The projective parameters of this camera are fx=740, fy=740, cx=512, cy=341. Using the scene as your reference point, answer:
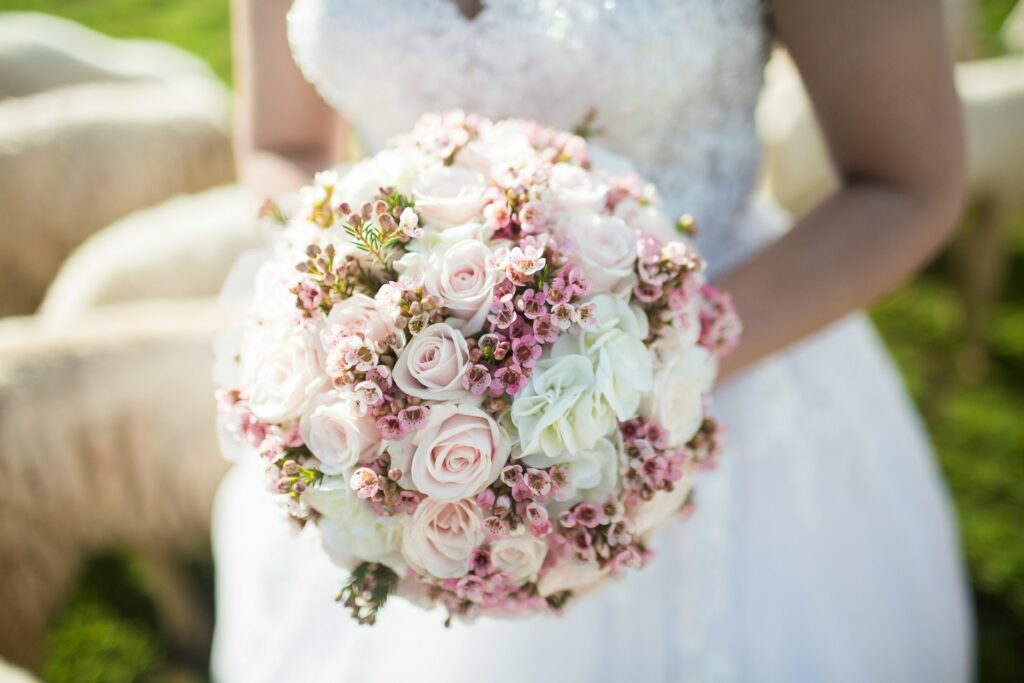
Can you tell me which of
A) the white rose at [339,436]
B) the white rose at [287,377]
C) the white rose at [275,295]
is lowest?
the white rose at [339,436]

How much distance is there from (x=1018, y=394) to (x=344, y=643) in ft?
10.6

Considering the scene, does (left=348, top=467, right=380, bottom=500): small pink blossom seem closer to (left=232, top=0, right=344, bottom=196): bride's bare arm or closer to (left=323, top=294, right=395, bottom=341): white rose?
(left=323, top=294, right=395, bottom=341): white rose

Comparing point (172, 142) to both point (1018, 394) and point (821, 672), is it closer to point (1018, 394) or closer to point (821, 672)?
point (821, 672)

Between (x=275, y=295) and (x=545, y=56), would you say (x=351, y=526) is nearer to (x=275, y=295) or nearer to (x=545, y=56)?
(x=275, y=295)

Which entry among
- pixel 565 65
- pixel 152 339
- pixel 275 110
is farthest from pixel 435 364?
pixel 152 339

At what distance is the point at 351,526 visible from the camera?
2.60 ft

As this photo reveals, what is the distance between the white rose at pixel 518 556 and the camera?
771 mm

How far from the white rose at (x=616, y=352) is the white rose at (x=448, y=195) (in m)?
0.17

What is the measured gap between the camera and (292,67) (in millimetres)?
1465

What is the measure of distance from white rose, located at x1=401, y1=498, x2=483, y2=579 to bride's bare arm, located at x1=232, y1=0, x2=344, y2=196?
0.89 m

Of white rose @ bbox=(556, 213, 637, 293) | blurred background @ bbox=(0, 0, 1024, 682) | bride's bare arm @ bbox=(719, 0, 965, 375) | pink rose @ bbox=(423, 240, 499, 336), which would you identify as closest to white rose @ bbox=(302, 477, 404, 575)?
pink rose @ bbox=(423, 240, 499, 336)

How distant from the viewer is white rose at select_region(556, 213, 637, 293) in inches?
30.5

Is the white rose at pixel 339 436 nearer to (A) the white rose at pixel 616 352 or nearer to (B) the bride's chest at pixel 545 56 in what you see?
(A) the white rose at pixel 616 352

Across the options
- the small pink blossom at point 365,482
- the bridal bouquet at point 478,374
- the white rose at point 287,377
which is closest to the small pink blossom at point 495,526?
the bridal bouquet at point 478,374
